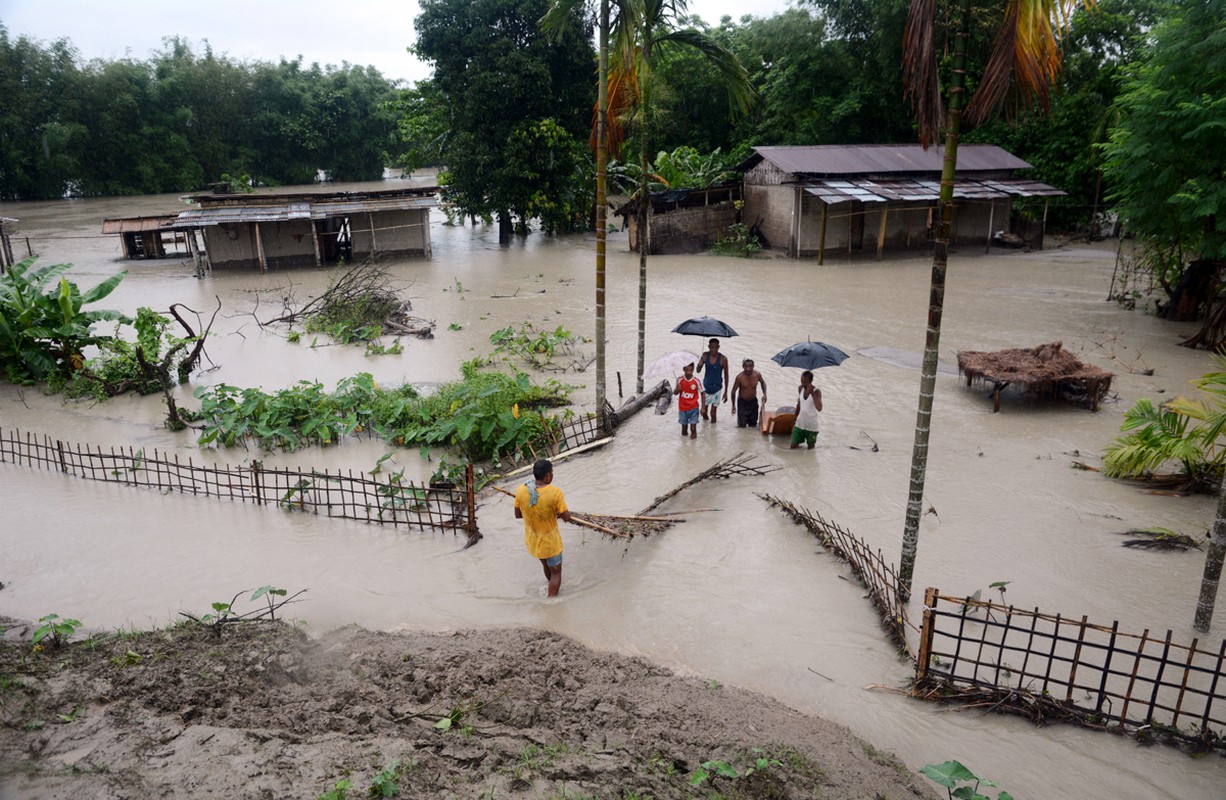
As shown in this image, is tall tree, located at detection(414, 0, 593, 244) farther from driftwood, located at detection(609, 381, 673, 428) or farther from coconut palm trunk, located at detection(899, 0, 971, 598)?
coconut palm trunk, located at detection(899, 0, 971, 598)

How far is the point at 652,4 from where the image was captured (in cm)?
935

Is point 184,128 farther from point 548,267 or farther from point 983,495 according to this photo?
point 983,495

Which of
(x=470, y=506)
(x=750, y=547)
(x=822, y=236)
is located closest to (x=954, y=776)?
(x=750, y=547)

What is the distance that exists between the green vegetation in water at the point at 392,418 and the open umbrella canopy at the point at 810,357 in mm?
3017

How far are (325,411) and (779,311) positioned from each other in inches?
442

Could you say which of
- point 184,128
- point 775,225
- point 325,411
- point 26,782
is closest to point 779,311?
point 775,225

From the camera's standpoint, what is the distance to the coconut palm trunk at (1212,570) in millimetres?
5551

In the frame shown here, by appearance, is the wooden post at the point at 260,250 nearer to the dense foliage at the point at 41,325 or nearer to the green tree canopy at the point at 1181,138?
the dense foliage at the point at 41,325

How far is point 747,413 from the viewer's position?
10.6 m

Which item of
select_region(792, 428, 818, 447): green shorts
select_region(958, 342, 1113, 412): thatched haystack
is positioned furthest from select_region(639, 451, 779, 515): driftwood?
select_region(958, 342, 1113, 412): thatched haystack

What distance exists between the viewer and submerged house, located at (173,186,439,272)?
23719 millimetres

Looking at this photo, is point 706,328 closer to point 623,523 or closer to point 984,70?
point 623,523

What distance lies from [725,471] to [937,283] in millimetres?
3745

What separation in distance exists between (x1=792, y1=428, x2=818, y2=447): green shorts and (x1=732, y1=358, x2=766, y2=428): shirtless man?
2.43 ft
